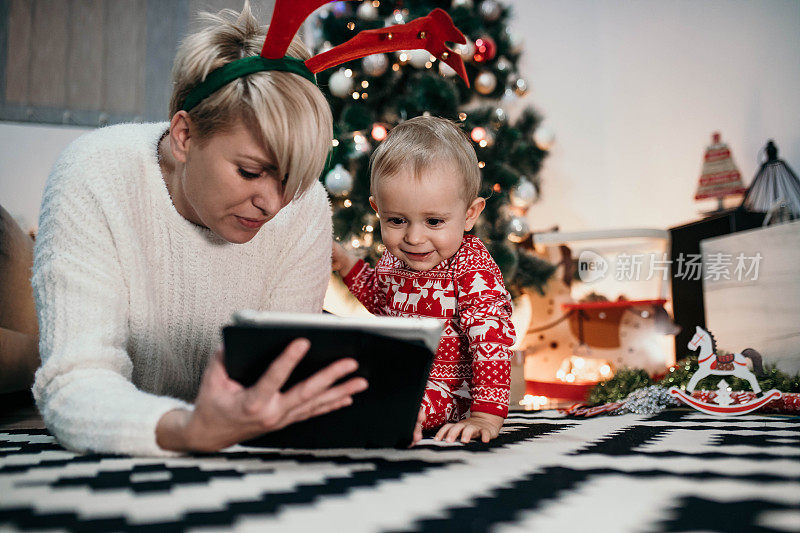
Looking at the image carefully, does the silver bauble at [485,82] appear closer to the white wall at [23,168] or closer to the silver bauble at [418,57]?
the silver bauble at [418,57]

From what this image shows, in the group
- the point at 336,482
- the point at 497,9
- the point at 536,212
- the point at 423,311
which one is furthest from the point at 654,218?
the point at 336,482

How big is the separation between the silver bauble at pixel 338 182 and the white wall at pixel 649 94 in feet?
4.45

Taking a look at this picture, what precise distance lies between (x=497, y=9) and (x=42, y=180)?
192cm

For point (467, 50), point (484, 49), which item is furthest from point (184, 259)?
point (484, 49)

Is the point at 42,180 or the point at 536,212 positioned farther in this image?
the point at 536,212

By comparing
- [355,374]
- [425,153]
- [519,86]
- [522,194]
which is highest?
[519,86]

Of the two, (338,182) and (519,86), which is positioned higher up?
(519,86)

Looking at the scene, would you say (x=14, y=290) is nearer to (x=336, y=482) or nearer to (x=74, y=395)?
(x=74, y=395)

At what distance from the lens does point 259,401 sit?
0.57 m

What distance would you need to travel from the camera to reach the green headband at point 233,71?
79cm

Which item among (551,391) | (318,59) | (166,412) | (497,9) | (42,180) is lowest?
(551,391)

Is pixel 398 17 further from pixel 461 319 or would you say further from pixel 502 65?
pixel 461 319

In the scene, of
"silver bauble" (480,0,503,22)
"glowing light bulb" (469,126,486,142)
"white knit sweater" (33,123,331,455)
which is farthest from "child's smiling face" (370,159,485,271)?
"silver bauble" (480,0,503,22)

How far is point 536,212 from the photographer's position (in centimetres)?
318
